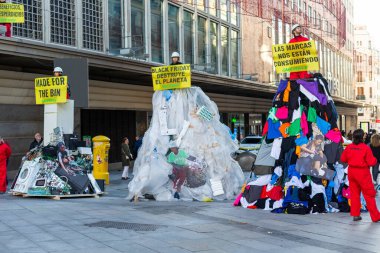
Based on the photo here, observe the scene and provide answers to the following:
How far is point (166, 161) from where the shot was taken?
38.9 feet

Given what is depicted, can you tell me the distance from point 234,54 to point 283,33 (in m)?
9.67

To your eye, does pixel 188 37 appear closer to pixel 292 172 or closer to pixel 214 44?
pixel 214 44

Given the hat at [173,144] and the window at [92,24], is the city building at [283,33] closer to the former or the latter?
the window at [92,24]

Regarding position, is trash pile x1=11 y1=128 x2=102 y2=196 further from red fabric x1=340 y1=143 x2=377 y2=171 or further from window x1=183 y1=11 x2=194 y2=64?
window x1=183 y1=11 x2=194 y2=64

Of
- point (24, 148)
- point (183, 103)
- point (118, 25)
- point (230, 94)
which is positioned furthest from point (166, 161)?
point (230, 94)

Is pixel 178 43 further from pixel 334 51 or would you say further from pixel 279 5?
pixel 334 51

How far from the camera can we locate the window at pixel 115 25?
21.8 meters

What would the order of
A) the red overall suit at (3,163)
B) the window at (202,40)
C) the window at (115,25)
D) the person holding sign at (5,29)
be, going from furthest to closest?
the window at (202,40), the window at (115,25), the person holding sign at (5,29), the red overall suit at (3,163)

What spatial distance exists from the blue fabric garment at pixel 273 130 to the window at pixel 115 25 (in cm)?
1227

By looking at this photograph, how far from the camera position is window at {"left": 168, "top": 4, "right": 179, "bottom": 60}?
26.7m

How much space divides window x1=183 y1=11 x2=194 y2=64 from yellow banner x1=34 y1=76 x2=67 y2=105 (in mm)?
15889

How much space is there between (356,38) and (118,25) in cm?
8154

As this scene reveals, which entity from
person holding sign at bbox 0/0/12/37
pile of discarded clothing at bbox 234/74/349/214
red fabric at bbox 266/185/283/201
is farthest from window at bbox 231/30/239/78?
red fabric at bbox 266/185/283/201

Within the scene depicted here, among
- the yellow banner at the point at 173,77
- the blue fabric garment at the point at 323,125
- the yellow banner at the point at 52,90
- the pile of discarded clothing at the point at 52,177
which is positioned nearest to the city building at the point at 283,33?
the yellow banner at the point at 173,77
